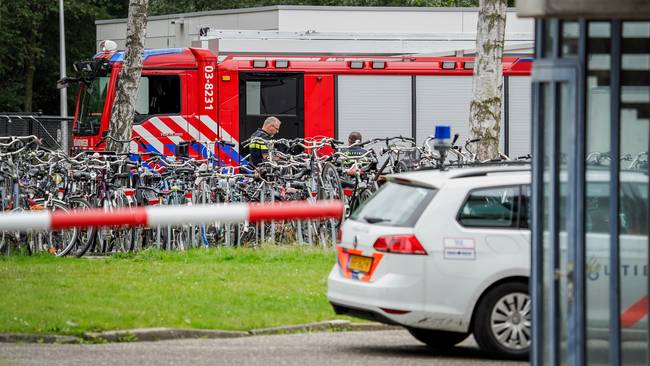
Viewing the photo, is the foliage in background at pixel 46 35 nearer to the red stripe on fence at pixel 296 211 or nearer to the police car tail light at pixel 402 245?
the police car tail light at pixel 402 245

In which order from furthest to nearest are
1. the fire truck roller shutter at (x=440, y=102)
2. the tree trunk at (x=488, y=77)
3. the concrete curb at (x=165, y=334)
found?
1. the fire truck roller shutter at (x=440, y=102)
2. the tree trunk at (x=488, y=77)
3. the concrete curb at (x=165, y=334)

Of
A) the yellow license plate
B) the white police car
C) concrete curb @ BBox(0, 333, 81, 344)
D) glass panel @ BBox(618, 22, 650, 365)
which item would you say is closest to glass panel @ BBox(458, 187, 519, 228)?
the white police car

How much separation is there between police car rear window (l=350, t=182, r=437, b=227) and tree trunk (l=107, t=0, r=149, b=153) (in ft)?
45.5

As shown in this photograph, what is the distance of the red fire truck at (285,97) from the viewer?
1099 inches

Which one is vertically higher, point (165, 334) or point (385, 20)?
point (385, 20)

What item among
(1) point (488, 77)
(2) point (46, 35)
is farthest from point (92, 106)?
(2) point (46, 35)

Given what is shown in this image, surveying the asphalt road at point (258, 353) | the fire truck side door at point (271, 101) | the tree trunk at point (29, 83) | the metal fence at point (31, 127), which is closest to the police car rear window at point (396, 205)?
the asphalt road at point (258, 353)


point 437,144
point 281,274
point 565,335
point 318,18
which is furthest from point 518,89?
point 565,335

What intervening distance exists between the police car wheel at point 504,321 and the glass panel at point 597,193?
3831 millimetres

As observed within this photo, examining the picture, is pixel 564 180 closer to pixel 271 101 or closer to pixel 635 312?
pixel 635 312

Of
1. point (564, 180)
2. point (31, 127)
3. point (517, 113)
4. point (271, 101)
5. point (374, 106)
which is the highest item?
point (271, 101)

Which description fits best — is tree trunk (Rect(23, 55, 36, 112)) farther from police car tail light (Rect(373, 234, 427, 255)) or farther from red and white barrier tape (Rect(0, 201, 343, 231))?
red and white barrier tape (Rect(0, 201, 343, 231))

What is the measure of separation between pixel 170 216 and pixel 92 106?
21584mm

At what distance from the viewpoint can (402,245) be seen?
37.0 ft
